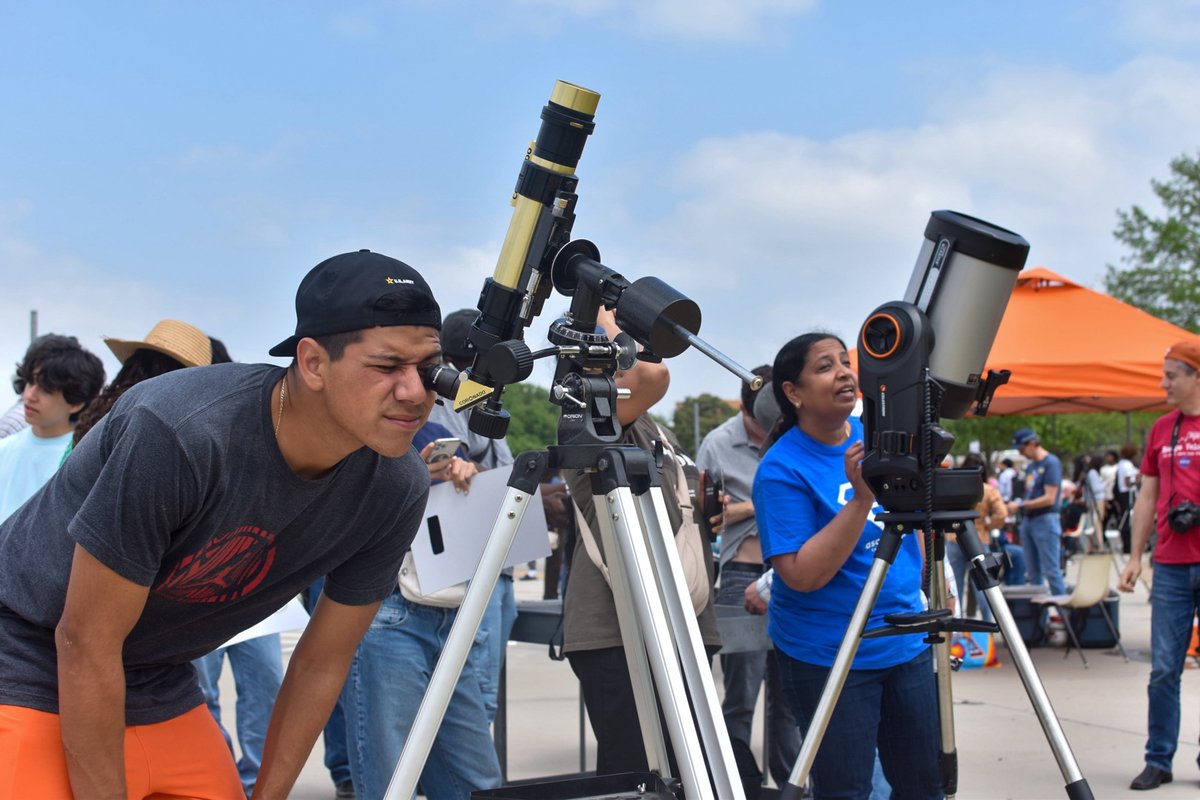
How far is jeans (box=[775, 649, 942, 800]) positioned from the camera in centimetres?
314

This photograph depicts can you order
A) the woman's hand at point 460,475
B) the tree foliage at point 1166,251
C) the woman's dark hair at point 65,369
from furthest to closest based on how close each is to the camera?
the tree foliage at point 1166,251, the woman's dark hair at point 65,369, the woman's hand at point 460,475

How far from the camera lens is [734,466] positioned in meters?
5.61

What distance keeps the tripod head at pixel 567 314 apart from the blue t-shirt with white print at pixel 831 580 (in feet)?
3.73

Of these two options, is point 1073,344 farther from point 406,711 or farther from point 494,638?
point 406,711

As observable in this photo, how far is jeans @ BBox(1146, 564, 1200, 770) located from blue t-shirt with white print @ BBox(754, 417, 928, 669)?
250cm

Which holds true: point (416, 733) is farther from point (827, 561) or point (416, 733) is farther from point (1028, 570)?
point (1028, 570)

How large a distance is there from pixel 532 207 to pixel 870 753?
1800 mm

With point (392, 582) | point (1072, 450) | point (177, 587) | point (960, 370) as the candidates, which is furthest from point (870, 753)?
point (1072, 450)

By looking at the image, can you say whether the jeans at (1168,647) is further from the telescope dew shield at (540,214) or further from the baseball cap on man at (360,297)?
the baseball cap on man at (360,297)

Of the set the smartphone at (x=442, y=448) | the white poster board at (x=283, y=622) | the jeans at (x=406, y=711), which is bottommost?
the jeans at (x=406, y=711)

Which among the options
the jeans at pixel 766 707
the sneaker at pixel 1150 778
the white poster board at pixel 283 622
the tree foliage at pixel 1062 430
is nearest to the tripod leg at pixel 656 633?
the white poster board at pixel 283 622

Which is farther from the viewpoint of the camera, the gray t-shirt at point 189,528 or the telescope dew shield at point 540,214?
the telescope dew shield at point 540,214

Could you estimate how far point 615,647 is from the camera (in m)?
3.26

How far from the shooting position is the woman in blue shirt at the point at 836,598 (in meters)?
3.15
